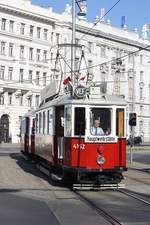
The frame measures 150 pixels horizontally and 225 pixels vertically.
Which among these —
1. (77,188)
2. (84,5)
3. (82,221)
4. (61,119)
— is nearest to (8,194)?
(77,188)

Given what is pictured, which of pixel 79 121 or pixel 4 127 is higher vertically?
pixel 4 127

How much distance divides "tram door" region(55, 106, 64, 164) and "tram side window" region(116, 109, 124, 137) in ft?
5.60

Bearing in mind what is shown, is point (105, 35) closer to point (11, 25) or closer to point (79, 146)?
point (11, 25)

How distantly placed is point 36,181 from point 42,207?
6070mm

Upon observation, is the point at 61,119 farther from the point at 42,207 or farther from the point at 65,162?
the point at 42,207

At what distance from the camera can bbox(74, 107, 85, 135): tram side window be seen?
49.7 ft

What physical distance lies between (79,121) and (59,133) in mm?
1664

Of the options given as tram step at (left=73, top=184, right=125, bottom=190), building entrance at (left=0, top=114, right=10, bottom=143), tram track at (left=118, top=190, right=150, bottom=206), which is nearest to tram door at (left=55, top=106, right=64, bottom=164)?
tram step at (left=73, top=184, right=125, bottom=190)

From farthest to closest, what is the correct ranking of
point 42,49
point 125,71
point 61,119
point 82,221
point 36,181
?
point 125,71
point 42,49
point 36,181
point 61,119
point 82,221

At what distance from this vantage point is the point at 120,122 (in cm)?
1544

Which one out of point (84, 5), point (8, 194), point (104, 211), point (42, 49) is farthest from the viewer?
point (42, 49)

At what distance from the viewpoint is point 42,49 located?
7738 centimetres

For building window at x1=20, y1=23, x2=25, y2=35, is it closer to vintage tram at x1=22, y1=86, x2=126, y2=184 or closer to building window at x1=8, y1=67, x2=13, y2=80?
building window at x1=8, y1=67, x2=13, y2=80

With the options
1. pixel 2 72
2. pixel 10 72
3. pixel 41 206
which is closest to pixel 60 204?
pixel 41 206
